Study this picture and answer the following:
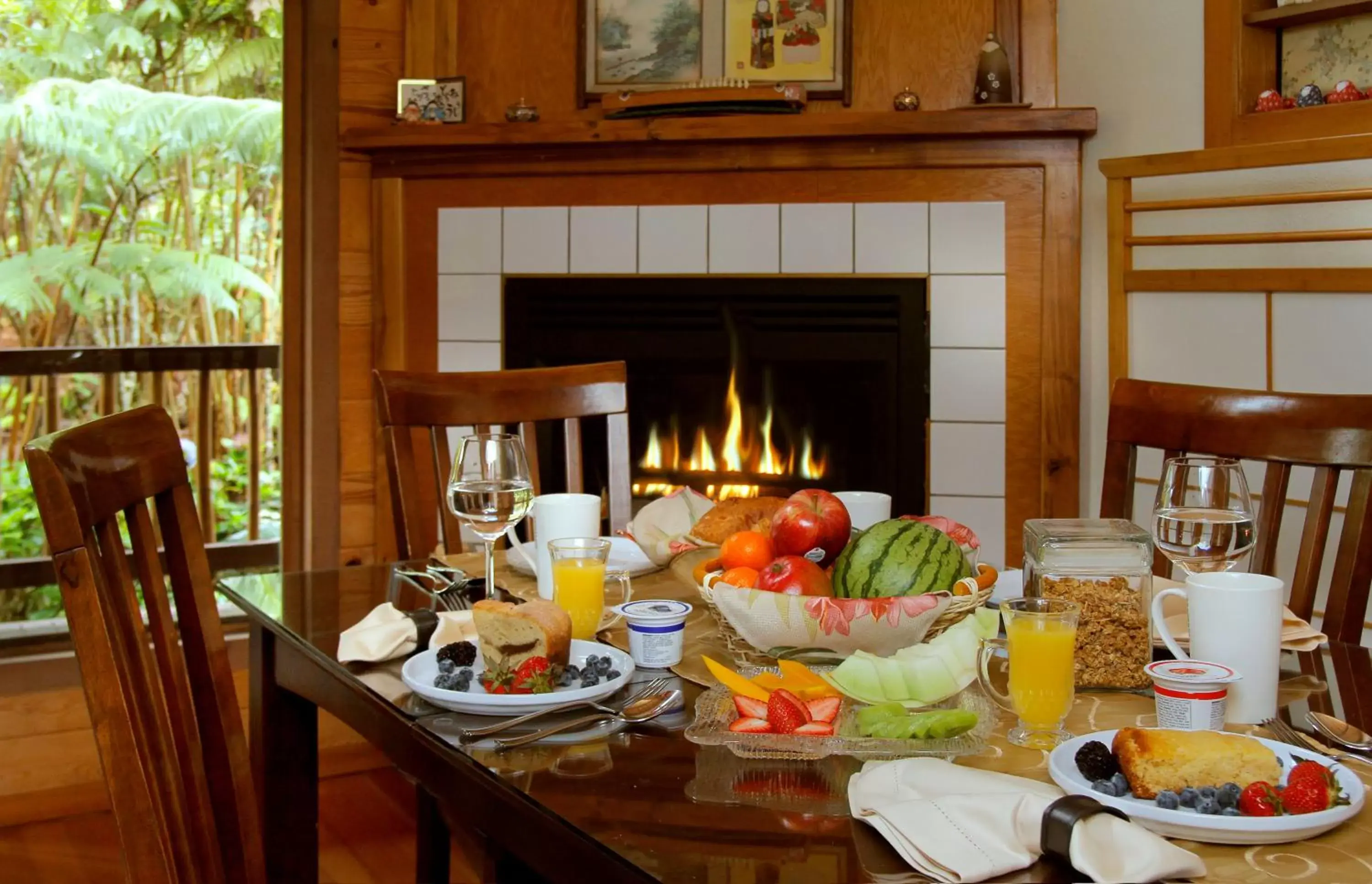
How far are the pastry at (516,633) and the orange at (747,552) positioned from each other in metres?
0.22

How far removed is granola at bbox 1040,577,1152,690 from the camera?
4.00 ft

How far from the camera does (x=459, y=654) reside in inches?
48.7

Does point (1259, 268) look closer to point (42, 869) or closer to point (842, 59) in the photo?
point (842, 59)

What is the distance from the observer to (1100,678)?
1.23 meters

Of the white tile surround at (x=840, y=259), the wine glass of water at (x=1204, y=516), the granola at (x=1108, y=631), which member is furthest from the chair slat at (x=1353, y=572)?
the white tile surround at (x=840, y=259)

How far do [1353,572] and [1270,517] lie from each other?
0.14 metres

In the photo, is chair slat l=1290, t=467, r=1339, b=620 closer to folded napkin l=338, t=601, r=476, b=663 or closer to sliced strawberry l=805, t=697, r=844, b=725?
sliced strawberry l=805, t=697, r=844, b=725

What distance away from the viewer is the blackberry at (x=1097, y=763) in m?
0.94

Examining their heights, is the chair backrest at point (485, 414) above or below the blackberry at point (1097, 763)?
above

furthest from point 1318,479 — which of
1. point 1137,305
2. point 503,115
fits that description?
Result: point 503,115

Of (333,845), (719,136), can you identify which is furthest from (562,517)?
(719,136)

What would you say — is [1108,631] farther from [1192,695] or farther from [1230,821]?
[1230,821]

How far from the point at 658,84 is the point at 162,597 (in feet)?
7.60

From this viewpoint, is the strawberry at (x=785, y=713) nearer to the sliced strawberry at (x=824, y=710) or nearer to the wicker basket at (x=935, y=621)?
the sliced strawberry at (x=824, y=710)
